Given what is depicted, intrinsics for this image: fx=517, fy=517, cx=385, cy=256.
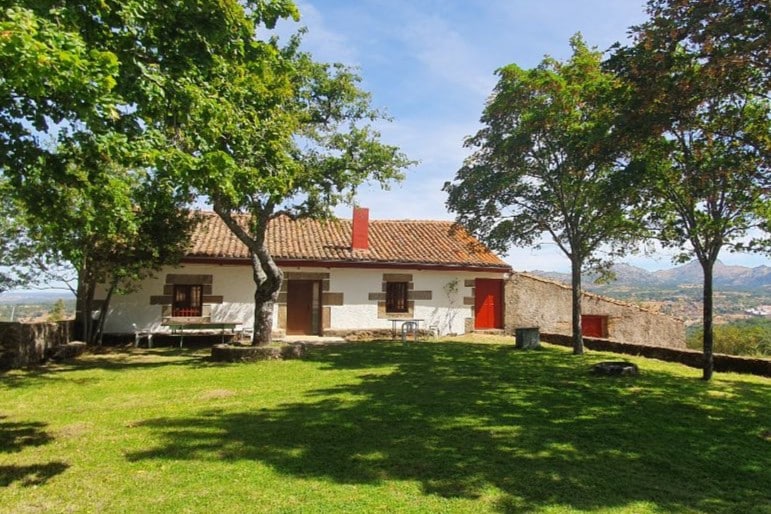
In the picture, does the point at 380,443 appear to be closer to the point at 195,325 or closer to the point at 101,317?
the point at 195,325

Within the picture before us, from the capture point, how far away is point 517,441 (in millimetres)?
5352

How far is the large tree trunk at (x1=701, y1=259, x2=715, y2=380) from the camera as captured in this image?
975cm

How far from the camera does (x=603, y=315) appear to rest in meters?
20.0

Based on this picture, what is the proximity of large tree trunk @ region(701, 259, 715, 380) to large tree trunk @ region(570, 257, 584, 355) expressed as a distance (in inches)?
150

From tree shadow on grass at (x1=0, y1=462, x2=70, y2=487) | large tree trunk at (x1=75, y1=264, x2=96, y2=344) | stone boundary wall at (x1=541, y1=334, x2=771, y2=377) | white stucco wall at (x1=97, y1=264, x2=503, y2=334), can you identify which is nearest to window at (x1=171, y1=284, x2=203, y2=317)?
white stucco wall at (x1=97, y1=264, x2=503, y2=334)

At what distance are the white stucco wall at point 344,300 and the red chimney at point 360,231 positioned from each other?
106cm

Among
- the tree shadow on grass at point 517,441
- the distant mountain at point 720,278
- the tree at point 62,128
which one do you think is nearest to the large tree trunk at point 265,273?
the tree at point 62,128

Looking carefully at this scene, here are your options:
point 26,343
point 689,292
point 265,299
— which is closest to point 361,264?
point 265,299

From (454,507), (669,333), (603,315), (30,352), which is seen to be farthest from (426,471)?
(669,333)

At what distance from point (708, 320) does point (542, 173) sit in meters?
5.66

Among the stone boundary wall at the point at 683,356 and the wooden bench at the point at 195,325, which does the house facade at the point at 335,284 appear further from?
the stone boundary wall at the point at 683,356

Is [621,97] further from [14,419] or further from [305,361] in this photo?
[14,419]

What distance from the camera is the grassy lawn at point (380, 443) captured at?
12.9ft

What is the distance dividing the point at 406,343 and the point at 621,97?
9710 mm
